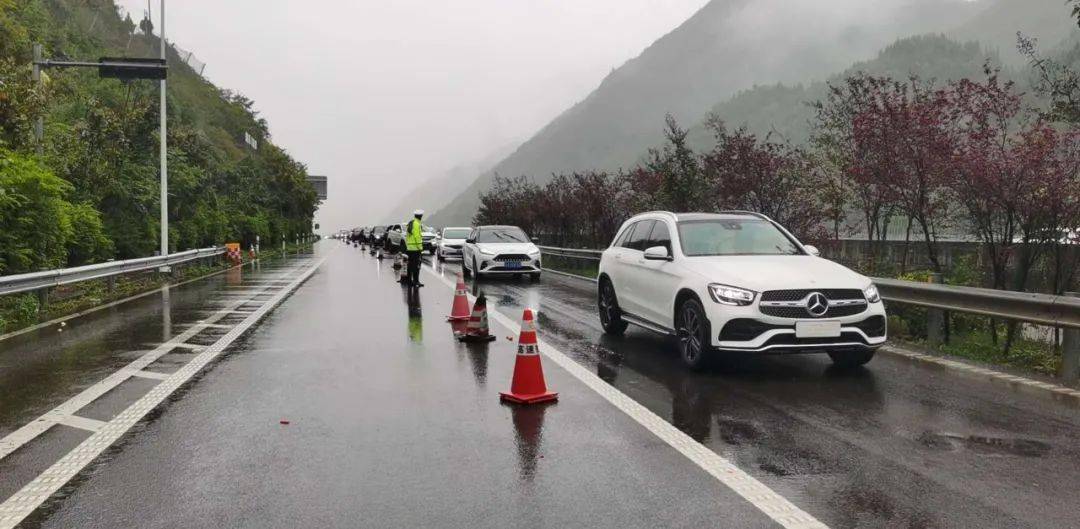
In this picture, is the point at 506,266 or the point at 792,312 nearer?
the point at 792,312

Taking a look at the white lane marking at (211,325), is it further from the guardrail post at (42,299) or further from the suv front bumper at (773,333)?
the suv front bumper at (773,333)

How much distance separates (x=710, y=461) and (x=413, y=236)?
14129 millimetres

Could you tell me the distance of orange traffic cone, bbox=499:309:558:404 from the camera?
7020 mm

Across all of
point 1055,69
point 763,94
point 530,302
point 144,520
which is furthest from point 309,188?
point 763,94

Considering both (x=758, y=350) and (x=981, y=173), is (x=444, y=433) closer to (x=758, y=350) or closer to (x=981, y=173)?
(x=758, y=350)

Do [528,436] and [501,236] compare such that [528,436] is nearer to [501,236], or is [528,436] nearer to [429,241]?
[501,236]

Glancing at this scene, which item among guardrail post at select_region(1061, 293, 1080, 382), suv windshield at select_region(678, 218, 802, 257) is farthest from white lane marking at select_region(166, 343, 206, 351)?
guardrail post at select_region(1061, 293, 1080, 382)

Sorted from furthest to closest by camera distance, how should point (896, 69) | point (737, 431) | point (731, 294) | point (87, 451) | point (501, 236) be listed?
point (896, 69) < point (501, 236) < point (731, 294) < point (737, 431) < point (87, 451)

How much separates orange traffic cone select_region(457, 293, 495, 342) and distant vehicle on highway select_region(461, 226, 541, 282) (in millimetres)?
11657

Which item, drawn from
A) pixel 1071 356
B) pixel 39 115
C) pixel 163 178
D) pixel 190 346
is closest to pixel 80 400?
pixel 190 346

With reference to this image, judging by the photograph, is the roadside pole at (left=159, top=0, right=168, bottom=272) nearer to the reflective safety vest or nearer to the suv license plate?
the reflective safety vest

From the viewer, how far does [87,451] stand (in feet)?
18.1

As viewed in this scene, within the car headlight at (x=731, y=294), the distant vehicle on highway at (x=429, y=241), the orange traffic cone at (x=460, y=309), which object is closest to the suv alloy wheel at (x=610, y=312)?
the orange traffic cone at (x=460, y=309)

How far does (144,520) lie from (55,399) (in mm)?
3615
